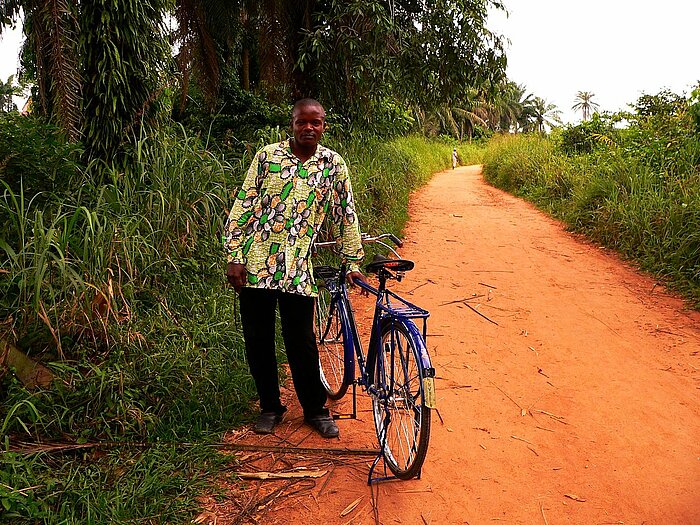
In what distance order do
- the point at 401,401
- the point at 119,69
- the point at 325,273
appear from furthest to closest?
1. the point at 119,69
2. the point at 325,273
3. the point at 401,401

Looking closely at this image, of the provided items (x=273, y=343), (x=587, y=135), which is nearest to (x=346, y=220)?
(x=273, y=343)

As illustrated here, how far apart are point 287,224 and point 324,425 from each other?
1.23 metres

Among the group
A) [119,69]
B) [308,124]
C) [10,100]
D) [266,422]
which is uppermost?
[10,100]

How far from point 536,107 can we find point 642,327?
52.2m

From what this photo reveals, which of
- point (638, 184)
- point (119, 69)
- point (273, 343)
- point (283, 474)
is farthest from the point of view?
point (638, 184)

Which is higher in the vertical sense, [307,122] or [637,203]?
[307,122]

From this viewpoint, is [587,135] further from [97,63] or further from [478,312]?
[97,63]

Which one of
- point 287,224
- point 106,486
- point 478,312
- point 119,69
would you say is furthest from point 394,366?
point 119,69

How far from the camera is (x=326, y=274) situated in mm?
3398

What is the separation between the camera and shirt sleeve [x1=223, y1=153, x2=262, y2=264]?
9.88 ft

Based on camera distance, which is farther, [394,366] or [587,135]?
[587,135]

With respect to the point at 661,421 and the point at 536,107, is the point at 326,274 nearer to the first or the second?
the point at 661,421

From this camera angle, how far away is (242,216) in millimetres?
3016

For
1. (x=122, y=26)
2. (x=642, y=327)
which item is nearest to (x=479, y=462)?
(x=642, y=327)
